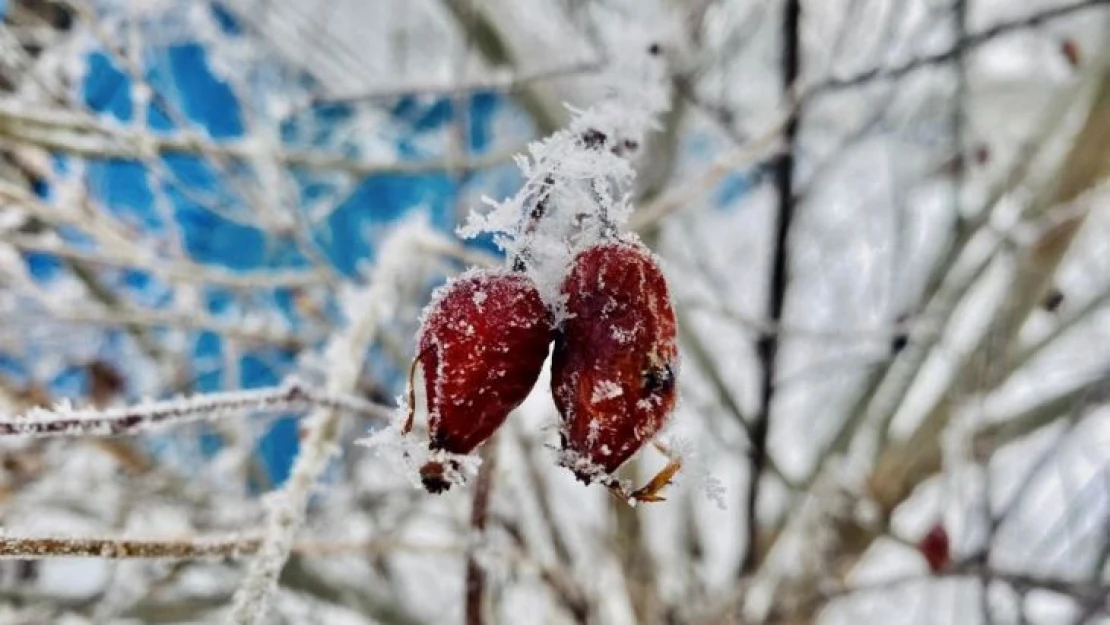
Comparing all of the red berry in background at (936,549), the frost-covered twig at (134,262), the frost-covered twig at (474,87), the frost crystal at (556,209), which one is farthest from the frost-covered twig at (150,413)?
the red berry in background at (936,549)

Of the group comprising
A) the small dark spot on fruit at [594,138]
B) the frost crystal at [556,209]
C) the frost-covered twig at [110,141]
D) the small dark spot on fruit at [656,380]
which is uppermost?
the frost-covered twig at [110,141]

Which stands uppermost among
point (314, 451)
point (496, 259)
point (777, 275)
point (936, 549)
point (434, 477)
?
point (777, 275)

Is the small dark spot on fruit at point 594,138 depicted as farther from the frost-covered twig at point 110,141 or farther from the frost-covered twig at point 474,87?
the frost-covered twig at point 110,141

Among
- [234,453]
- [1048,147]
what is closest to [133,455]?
[234,453]

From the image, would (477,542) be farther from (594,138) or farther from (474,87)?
(474,87)

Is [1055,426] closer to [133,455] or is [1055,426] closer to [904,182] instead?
[904,182]

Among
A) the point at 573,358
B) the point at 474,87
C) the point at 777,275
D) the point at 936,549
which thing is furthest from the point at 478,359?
the point at 777,275

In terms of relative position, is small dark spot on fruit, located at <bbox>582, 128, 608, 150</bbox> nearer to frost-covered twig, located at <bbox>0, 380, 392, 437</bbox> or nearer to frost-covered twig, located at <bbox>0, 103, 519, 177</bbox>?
frost-covered twig, located at <bbox>0, 380, 392, 437</bbox>
